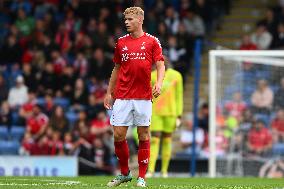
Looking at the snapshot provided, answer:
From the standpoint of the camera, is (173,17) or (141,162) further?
(173,17)

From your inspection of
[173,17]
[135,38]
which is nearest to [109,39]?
[173,17]

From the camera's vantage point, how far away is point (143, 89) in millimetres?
12031

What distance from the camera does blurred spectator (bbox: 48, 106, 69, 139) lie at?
22469mm

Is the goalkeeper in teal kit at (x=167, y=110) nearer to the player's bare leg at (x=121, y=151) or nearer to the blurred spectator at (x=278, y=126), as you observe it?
the blurred spectator at (x=278, y=126)

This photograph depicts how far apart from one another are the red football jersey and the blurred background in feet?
26.3

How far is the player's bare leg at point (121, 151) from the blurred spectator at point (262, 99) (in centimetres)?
904

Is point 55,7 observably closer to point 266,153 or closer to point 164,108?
point 266,153

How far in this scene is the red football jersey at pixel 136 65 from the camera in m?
12.0

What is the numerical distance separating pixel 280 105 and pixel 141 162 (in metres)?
9.46

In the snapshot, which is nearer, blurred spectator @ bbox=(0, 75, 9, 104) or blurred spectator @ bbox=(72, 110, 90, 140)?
blurred spectator @ bbox=(72, 110, 90, 140)

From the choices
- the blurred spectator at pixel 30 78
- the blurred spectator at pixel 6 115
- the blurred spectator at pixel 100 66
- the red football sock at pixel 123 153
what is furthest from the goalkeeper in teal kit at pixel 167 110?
the blurred spectator at pixel 30 78

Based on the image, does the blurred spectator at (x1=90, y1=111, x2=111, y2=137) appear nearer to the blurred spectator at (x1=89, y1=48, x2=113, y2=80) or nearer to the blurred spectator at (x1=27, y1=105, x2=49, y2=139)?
the blurred spectator at (x1=27, y1=105, x2=49, y2=139)

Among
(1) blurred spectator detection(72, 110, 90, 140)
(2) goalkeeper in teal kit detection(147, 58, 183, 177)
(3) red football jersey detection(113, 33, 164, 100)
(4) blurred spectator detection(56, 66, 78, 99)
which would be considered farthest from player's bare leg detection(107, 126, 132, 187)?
(4) blurred spectator detection(56, 66, 78, 99)

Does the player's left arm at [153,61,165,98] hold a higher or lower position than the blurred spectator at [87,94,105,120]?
higher
